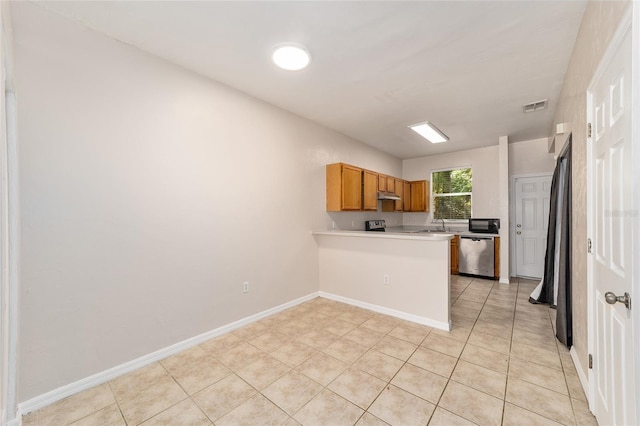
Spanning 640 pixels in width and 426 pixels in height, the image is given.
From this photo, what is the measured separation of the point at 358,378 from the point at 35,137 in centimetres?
292

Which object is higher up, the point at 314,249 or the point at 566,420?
the point at 314,249

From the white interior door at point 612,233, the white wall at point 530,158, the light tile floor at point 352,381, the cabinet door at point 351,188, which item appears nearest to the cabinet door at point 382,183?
the cabinet door at point 351,188

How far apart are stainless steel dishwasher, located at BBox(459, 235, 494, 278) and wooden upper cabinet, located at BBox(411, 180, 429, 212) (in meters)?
1.22

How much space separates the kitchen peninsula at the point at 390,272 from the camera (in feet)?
9.70

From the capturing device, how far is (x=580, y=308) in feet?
6.72

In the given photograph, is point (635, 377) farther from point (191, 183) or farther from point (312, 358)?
point (191, 183)

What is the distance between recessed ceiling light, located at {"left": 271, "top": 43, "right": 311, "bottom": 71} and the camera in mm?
2223

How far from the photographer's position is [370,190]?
470 centimetres

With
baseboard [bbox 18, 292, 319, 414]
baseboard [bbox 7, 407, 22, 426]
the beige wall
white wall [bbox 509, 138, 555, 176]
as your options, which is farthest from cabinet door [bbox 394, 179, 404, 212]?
baseboard [bbox 7, 407, 22, 426]

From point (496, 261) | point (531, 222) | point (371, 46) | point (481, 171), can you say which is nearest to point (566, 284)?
point (496, 261)

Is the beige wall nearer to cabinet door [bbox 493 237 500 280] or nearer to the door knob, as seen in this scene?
the door knob

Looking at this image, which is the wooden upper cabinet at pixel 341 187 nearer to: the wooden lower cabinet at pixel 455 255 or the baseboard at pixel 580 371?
the wooden lower cabinet at pixel 455 255

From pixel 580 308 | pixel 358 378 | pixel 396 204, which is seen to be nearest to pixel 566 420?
pixel 580 308

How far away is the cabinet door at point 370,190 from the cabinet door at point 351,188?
0.12 metres
